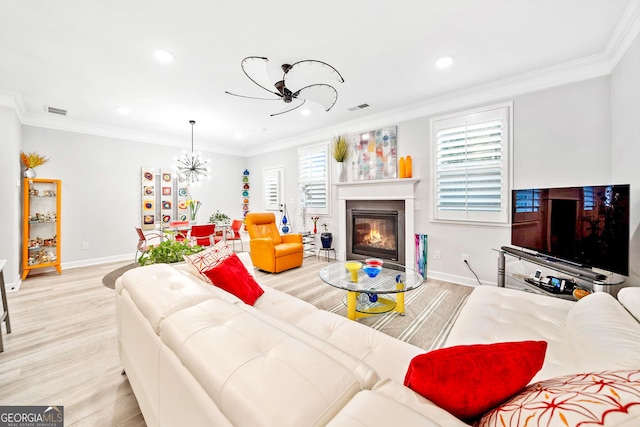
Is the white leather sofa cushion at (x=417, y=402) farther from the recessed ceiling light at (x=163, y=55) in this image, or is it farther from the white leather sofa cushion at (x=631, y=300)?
the recessed ceiling light at (x=163, y=55)

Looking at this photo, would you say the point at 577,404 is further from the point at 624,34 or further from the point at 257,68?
the point at 624,34

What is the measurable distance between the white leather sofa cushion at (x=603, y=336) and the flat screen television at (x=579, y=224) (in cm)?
72

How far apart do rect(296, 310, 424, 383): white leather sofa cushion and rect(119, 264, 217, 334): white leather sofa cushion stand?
2.28 feet

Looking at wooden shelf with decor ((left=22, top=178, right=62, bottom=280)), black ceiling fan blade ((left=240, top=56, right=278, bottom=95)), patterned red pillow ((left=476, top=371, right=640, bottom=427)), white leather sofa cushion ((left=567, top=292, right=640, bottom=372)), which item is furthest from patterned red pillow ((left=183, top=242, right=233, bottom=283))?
wooden shelf with decor ((left=22, top=178, right=62, bottom=280))

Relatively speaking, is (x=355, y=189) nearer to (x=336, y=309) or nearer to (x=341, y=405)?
(x=336, y=309)

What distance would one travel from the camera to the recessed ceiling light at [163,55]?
2.50 meters

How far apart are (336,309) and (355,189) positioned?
2415 mm

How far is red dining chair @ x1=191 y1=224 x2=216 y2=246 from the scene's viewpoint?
4.44m

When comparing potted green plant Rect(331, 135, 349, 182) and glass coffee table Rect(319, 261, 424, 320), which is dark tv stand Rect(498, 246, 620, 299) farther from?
potted green plant Rect(331, 135, 349, 182)

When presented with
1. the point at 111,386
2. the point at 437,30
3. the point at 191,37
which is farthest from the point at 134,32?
the point at 111,386

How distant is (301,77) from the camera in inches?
100
